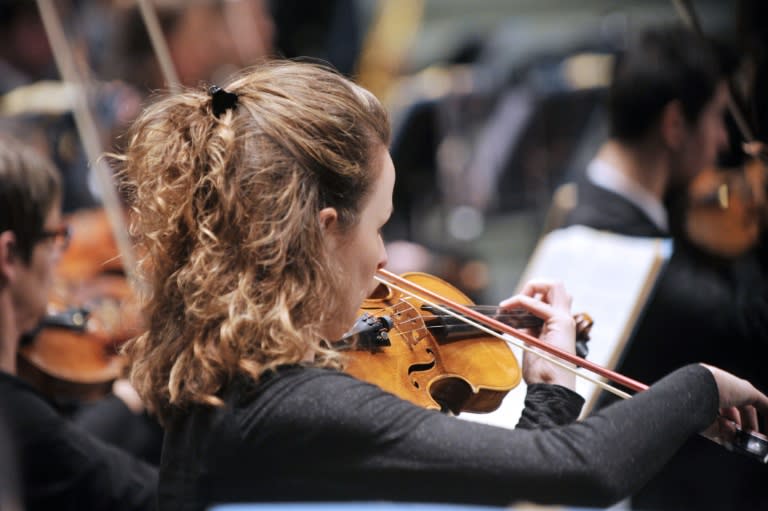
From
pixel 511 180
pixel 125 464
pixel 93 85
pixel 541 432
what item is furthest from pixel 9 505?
pixel 511 180

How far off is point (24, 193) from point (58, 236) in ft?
0.37

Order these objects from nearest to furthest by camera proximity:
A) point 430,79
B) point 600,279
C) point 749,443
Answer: point 749,443 → point 600,279 → point 430,79

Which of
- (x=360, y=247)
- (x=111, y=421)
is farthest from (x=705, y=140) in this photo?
(x=111, y=421)

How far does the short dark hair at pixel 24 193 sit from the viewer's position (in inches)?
58.2

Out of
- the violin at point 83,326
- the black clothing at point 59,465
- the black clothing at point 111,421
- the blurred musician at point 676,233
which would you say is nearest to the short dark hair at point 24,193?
the violin at point 83,326

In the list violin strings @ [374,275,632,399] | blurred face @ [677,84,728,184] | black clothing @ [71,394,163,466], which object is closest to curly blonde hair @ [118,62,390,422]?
violin strings @ [374,275,632,399]

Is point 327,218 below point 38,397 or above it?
above

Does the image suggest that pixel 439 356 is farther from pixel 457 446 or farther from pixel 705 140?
pixel 705 140

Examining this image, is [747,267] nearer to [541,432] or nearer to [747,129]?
[747,129]

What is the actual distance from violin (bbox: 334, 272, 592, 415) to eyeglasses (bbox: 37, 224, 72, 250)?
0.69m

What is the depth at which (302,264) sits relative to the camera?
0.98 meters

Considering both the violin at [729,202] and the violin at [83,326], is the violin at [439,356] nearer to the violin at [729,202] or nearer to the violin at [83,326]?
the violin at [729,202]

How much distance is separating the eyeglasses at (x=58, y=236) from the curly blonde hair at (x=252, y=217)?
23.5 inches

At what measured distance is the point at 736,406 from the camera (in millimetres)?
981
